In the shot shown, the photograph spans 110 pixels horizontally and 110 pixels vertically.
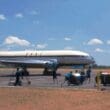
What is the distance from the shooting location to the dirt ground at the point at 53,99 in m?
22.5

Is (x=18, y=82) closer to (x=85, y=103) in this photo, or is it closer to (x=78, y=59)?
(x=85, y=103)

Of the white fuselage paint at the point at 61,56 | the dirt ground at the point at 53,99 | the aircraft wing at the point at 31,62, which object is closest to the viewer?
the dirt ground at the point at 53,99

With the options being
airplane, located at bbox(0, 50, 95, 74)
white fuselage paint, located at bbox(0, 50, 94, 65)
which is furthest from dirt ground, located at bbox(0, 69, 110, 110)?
white fuselage paint, located at bbox(0, 50, 94, 65)

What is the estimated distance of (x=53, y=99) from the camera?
2545 centimetres

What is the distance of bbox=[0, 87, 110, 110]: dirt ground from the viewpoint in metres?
22.5

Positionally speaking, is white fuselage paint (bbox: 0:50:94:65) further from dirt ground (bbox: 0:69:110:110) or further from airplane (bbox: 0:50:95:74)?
dirt ground (bbox: 0:69:110:110)

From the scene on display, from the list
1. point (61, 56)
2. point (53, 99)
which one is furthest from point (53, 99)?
point (61, 56)

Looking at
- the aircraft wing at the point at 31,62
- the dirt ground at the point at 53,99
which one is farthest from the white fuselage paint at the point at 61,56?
the dirt ground at the point at 53,99

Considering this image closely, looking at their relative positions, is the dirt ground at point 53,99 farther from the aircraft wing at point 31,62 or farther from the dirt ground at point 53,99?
the aircraft wing at point 31,62

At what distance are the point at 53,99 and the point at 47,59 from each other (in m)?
44.2

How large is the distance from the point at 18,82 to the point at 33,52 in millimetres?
36270

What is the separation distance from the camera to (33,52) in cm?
7288

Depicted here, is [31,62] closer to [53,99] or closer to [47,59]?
[47,59]

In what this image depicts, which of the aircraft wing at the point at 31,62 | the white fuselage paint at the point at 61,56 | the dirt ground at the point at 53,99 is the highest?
the white fuselage paint at the point at 61,56
